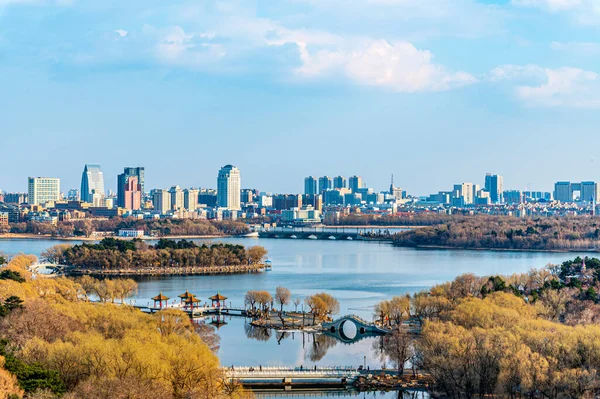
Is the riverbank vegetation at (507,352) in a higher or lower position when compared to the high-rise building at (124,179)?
lower

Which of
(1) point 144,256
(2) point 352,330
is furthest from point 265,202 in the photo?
(2) point 352,330

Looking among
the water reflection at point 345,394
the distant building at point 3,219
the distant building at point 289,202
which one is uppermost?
the distant building at point 289,202

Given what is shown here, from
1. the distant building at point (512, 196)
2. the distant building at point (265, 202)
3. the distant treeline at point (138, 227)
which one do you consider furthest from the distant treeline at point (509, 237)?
the distant building at point (512, 196)

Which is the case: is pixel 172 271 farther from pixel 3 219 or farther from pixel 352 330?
pixel 3 219

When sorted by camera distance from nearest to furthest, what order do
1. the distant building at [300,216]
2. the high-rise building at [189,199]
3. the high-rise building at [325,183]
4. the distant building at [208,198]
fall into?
A: the distant building at [300,216] < the high-rise building at [189,199] < the distant building at [208,198] < the high-rise building at [325,183]

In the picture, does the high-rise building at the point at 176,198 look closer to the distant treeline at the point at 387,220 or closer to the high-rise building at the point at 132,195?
the high-rise building at the point at 132,195

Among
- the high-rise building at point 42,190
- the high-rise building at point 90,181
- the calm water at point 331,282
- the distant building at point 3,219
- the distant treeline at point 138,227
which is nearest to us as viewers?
the calm water at point 331,282

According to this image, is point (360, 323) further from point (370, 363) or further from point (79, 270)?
point (79, 270)
